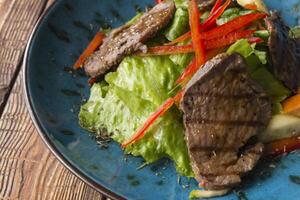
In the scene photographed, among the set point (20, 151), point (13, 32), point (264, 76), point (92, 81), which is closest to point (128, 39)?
point (92, 81)

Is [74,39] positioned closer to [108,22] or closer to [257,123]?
[108,22]

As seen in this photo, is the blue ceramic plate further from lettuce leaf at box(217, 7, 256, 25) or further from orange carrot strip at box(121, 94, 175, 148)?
lettuce leaf at box(217, 7, 256, 25)

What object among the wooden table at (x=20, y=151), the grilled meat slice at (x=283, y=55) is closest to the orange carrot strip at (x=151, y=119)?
the wooden table at (x=20, y=151)

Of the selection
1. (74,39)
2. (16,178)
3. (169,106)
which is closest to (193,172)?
(169,106)

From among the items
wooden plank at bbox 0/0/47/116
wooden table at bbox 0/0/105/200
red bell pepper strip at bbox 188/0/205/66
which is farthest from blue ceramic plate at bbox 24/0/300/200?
red bell pepper strip at bbox 188/0/205/66

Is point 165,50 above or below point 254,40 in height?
above

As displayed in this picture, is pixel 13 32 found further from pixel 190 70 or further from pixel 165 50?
pixel 190 70
